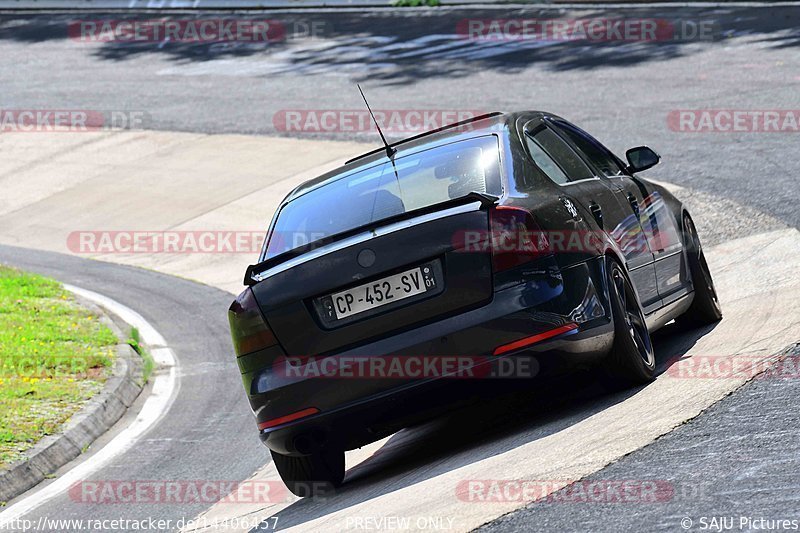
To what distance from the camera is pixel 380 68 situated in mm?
24391

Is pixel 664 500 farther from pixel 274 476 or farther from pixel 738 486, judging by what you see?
pixel 274 476

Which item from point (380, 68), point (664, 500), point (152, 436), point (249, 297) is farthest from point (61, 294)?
point (380, 68)

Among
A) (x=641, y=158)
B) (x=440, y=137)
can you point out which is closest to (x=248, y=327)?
(x=440, y=137)

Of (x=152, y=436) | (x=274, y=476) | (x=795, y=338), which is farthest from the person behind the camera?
(x=152, y=436)

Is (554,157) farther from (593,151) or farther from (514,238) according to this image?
(514,238)

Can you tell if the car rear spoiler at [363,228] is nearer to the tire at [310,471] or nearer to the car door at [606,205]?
the car door at [606,205]

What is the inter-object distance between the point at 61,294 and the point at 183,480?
5.86 meters

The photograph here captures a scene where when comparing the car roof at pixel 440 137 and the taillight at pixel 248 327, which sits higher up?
the car roof at pixel 440 137

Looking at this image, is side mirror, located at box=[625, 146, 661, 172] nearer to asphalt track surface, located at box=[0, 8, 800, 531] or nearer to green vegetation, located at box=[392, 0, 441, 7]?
asphalt track surface, located at box=[0, 8, 800, 531]

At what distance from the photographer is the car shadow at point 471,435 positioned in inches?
243

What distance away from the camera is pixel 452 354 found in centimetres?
600

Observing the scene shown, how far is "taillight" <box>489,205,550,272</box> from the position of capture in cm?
601

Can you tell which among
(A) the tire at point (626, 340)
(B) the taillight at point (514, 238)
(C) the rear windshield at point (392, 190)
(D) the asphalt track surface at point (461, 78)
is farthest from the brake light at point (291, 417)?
(D) the asphalt track surface at point (461, 78)

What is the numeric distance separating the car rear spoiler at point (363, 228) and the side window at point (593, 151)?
1.64 m
